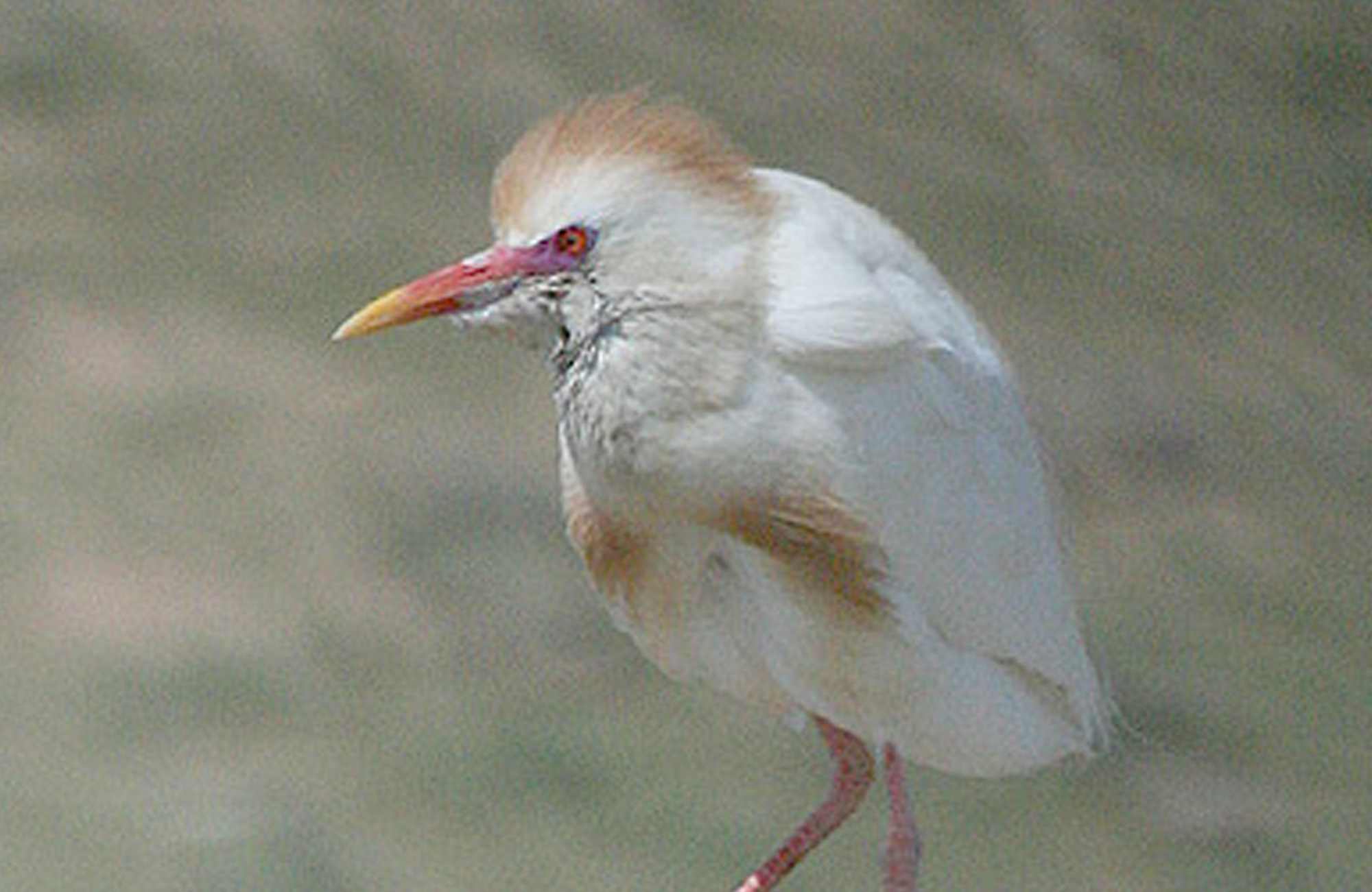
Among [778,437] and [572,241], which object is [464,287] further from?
[778,437]

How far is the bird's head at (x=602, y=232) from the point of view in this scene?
1774 millimetres

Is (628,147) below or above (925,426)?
above

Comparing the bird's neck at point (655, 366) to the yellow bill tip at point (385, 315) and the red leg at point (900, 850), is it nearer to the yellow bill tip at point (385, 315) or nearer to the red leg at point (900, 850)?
the yellow bill tip at point (385, 315)

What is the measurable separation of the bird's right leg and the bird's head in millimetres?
471

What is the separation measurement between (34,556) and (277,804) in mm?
534

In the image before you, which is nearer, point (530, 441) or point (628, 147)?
point (628, 147)

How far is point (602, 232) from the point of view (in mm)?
1776

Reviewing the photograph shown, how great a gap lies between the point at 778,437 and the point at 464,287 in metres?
0.24

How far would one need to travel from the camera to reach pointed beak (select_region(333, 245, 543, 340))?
5.82 feet

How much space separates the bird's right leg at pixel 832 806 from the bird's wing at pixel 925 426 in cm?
18

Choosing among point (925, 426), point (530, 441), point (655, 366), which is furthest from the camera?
point (530, 441)

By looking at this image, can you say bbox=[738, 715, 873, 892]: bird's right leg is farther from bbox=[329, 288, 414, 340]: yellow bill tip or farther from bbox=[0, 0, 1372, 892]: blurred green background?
bbox=[0, 0, 1372, 892]: blurred green background

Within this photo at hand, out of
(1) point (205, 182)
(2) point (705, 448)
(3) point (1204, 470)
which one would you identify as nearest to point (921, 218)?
(3) point (1204, 470)

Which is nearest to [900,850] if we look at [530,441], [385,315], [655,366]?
[655,366]
